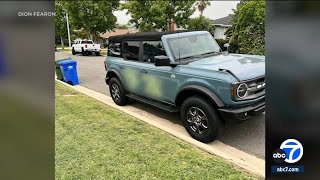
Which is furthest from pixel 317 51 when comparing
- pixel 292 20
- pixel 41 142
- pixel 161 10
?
pixel 41 142

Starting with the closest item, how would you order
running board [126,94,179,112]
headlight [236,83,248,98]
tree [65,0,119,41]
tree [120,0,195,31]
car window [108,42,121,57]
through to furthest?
tree [65,0,119,41]
tree [120,0,195,31]
headlight [236,83,248,98]
running board [126,94,179,112]
car window [108,42,121,57]

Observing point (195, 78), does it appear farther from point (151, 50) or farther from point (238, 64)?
point (151, 50)

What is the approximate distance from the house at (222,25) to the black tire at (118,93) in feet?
8.02

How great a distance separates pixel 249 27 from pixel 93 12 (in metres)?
2.04

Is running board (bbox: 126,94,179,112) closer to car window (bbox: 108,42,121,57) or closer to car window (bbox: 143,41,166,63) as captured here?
car window (bbox: 143,41,166,63)

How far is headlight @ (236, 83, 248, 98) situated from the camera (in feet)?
12.0

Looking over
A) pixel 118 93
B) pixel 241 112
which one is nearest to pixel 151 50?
pixel 118 93

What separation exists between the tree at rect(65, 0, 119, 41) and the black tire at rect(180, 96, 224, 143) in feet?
5.50

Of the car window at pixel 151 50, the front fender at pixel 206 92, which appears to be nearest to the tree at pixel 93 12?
the front fender at pixel 206 92

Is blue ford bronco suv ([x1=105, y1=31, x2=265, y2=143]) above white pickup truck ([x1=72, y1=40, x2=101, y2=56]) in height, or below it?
below

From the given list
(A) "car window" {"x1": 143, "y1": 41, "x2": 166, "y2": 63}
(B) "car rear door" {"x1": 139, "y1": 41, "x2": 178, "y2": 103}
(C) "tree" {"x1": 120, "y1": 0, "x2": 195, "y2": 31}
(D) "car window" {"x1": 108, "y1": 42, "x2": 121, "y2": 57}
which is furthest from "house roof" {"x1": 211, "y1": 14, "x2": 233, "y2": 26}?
(D) "car window" {"x1": 108, "y1": 42, "x2": 121, "y2": 57}

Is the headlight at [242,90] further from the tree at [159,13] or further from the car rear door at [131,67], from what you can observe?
the car rear door at [131,67]

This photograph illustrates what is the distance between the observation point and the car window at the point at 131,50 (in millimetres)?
5399

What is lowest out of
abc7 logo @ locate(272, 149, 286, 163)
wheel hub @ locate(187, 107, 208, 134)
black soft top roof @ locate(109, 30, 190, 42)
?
wheel hub @ locate(187, 107, 208, 134)
